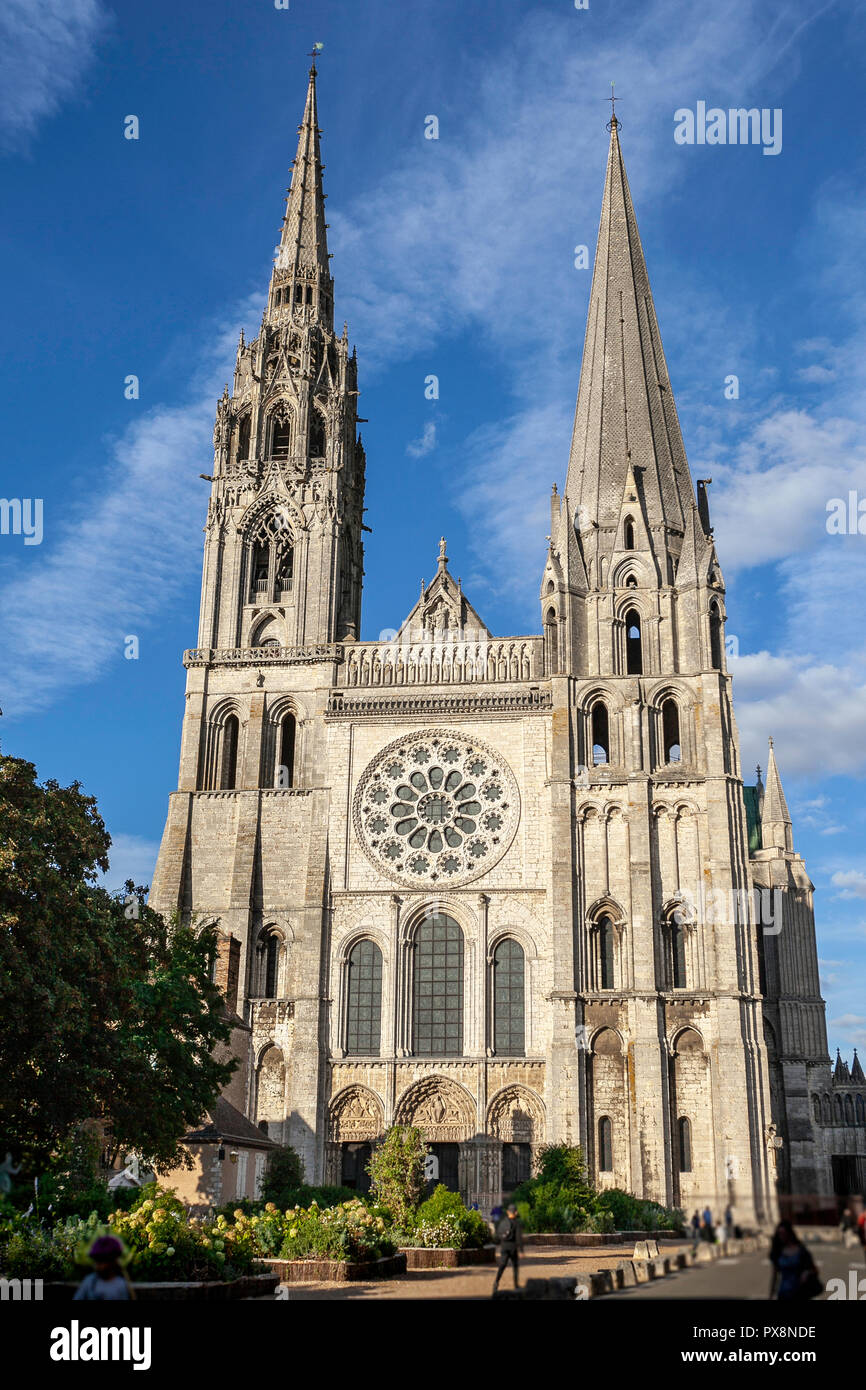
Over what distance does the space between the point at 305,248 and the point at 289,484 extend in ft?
40.0

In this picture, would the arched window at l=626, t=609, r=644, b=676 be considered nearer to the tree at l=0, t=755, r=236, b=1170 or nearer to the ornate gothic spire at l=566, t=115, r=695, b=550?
the ornate gothic spire at l=566, t=115, r=695, b=550

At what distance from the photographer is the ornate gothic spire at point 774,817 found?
4744 cm

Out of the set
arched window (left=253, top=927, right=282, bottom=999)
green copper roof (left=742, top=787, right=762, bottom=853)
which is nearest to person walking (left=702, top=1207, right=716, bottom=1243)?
arched window (left=253, top=927, right=282, bottom=999)

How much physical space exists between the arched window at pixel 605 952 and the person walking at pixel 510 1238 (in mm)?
28750

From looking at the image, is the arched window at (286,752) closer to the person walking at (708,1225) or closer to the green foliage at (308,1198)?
the green foliage at (308,1198)

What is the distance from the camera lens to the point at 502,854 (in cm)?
4159

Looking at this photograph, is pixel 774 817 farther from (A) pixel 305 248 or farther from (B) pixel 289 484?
(A) pixel 305 248

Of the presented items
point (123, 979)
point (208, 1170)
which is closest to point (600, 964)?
point (208, 1170)

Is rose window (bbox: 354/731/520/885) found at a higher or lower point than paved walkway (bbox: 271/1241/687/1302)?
higher

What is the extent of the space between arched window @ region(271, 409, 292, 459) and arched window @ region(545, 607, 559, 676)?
12.7 metres

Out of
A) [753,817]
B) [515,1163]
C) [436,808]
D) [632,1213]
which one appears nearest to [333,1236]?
[632,1213]

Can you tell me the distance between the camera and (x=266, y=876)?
42219mm

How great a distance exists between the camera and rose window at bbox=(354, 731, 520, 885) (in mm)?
41906
